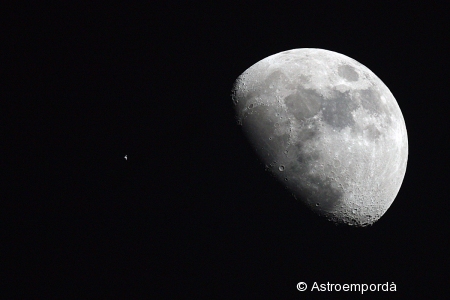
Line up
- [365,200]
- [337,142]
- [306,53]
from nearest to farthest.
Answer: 1. [337,142]
2. [365,200]
3. [306,53]

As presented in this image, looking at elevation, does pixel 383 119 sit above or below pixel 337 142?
above

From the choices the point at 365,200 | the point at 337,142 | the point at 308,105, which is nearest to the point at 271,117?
the point at 308,105

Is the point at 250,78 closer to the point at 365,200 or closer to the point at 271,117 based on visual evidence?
the point at 271,117

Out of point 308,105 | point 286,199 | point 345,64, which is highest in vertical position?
point 345,64

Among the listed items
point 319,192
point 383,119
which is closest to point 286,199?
point 319,192

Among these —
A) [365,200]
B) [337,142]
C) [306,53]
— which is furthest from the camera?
[306,53]

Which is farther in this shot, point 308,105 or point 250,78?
point 250,78

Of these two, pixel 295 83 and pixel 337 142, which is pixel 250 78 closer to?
pixel 295 83
